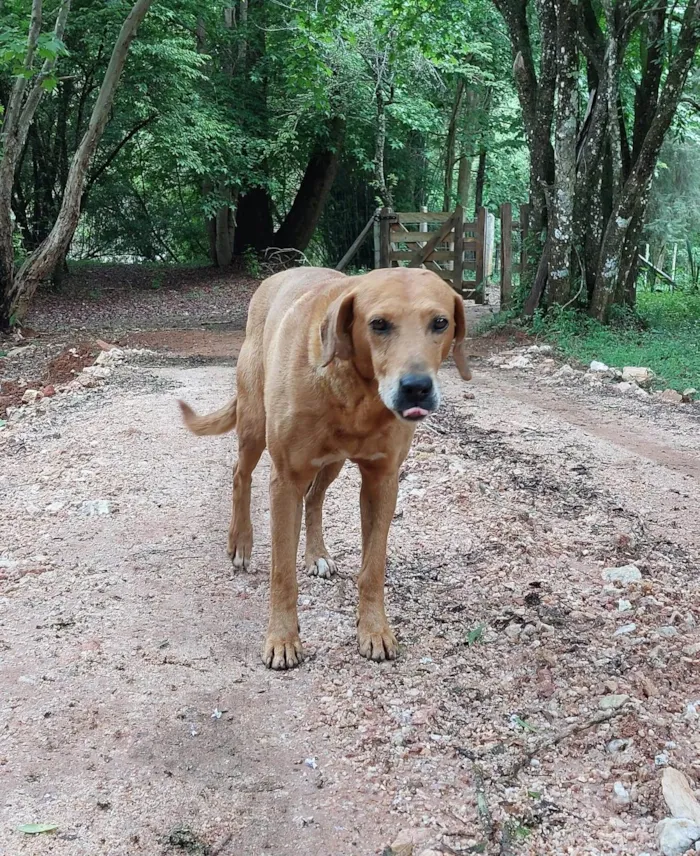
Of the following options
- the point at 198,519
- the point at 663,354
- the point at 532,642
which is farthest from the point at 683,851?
the point at 663,354

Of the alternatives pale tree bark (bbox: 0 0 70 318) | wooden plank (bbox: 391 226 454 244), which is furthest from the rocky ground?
wooden plank (bbox: 391 226 454 244)

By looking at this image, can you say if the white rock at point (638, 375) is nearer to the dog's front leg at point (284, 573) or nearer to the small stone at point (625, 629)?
the small stone at point (625, 629)

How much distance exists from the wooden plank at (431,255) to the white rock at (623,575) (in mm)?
13878

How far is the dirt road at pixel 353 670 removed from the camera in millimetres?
2393

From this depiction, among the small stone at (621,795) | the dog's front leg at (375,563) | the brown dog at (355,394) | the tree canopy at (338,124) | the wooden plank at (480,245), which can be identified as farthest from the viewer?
the wooden plank at (480,245)

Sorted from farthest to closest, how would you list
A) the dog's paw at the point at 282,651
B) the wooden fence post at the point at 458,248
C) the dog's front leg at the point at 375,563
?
the wooden fence post at the point at 458,248
the dog's front leg at the point at 375,563
the dog's paw at the point at 282,651

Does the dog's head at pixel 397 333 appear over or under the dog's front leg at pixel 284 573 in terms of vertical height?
over

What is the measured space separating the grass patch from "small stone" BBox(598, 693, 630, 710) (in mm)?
6129

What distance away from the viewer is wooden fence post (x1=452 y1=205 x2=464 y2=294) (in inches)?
668

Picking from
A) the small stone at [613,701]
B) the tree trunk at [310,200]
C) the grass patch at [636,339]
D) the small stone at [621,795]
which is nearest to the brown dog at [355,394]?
the small stone at [613,701]

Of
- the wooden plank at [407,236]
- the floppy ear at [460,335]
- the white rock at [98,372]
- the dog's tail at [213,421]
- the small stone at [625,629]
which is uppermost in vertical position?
the wooden plank at [407,236]

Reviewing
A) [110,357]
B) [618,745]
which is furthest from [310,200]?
[618,745]

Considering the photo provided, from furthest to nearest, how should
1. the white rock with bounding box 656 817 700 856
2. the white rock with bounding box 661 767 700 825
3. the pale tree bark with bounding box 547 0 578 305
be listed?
the pale tree bark with bounding box 547 0 578 305 < the white rock with bounding box 661 767 700 825 < the white rock with bounding box 656 817 700 856

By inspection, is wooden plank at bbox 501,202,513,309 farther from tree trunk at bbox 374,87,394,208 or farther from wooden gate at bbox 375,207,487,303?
tree trunk at bbox 374,87,394,208
